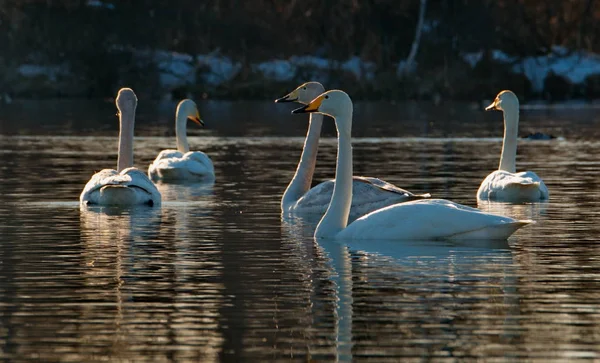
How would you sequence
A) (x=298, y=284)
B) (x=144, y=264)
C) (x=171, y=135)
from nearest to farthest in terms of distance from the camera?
(x=298, y=284) < (x=144, y=264) < (x=171, y=135)

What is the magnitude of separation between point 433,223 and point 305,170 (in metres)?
4.78

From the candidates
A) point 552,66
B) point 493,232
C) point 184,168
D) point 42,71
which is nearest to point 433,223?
point 493,232

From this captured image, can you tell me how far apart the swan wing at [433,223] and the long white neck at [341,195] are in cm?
46

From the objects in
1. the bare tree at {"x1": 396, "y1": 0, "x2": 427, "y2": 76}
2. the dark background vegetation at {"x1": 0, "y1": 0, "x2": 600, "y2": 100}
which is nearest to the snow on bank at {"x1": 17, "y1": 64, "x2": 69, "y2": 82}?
the dark background vegetation at {"x1": 0, "y1": 0, "x2": 600, "y2": 100}

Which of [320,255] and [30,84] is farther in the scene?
[30,84]

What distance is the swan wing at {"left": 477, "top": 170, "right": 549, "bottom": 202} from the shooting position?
19656mm

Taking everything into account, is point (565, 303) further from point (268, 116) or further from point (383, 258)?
point (268, 116)

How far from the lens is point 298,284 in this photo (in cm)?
1191

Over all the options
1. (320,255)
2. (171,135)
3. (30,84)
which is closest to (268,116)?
(171,135)

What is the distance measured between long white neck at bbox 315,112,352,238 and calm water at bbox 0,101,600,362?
0.28 m

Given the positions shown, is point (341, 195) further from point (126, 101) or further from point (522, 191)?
point (126, 101)

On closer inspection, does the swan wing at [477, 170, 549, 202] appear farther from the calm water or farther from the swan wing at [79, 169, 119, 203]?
the swan wing at [79, 169, 119, 203]

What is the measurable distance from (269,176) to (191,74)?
165 ft

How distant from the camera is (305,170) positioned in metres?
18.9
